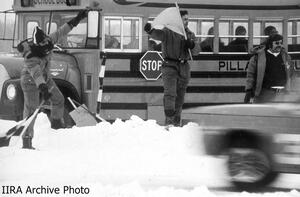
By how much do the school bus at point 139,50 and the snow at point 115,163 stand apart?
21 centimetres

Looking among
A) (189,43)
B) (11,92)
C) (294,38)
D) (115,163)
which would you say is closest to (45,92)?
(11,92)

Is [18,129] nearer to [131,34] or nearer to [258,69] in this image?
[131,34]

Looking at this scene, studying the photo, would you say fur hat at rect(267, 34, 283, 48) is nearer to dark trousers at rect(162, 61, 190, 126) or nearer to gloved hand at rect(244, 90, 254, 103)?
gloved hand at rect(244, 90, 254, 103)

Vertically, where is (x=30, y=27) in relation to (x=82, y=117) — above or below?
above

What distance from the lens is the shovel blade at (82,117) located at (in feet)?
17.5

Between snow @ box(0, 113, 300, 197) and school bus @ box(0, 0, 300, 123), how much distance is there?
0.69 feet

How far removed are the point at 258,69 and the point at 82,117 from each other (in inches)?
64.6

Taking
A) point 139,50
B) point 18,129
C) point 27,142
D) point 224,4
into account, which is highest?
point 224,4

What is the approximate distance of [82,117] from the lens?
541cm

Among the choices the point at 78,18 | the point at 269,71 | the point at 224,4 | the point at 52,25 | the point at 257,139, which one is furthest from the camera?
the point at 52,25

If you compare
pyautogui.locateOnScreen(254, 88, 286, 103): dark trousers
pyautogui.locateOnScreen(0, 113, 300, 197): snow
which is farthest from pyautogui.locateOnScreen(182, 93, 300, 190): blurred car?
pyautogui.locateOnScreen(254, 88, 286, 103): dark trousers

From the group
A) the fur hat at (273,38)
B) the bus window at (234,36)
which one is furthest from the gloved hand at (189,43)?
the fur hat at (273,38)

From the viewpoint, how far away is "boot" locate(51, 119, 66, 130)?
5.42m

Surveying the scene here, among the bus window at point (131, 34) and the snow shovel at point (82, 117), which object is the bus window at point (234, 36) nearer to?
the bus window at point (131, 34)
